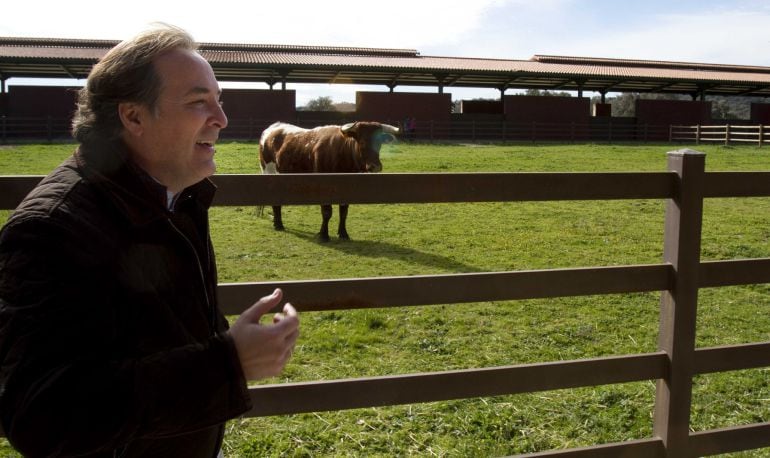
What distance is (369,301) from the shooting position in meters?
2.36

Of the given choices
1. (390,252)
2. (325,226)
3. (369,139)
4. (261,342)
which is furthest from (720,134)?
(261,342)

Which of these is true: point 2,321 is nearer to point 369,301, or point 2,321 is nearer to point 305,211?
point 369,301

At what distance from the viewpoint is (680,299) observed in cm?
272

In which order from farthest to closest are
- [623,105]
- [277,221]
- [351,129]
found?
1. [623,105]
2. [277,221]
3. [351,129]

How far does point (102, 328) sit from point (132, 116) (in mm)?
423

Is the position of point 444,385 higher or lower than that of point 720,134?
lower

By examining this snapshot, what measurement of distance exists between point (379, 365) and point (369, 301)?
2236 millimetres

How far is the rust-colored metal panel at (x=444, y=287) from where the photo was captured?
2264 millimetres

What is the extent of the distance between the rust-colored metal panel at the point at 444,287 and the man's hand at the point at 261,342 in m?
1.00

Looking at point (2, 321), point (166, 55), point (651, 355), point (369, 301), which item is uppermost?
point (166, 55)

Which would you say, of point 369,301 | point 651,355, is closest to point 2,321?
point 369,301

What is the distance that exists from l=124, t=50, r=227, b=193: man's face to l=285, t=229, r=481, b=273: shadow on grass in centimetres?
593

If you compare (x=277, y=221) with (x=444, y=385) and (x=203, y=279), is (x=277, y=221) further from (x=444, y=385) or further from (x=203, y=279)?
(x=203, y=279)

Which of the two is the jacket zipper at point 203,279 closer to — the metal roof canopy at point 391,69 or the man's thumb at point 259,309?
the man's thumb at point 259,309
